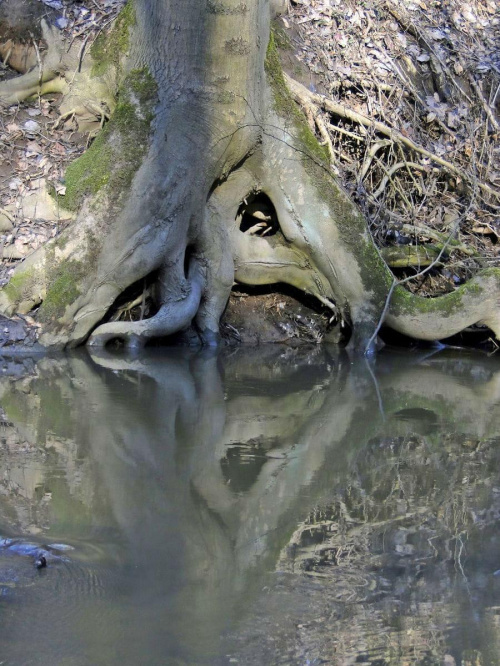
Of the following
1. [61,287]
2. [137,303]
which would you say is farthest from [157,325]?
[61,287]

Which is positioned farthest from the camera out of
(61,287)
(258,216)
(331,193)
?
(258,216)

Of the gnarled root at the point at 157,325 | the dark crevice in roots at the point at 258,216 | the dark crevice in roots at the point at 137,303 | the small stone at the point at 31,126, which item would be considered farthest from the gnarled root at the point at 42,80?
the gnarled root at the point at 157,325

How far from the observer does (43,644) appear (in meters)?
2.37

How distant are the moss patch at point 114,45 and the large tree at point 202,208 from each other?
0.13 ft

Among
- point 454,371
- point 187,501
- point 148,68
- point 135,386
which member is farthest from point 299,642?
point 148,68

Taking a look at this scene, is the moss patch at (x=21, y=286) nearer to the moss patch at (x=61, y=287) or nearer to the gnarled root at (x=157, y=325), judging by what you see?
the moss patch at (x=61, y=287)

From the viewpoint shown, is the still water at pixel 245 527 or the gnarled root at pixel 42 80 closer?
the still water at pixel 245 527

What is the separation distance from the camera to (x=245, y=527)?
129 inches

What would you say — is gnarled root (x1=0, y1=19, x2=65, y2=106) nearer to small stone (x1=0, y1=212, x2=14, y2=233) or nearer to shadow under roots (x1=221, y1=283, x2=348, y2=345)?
small stone (x1=0, y1=212, x2=14, y2=233)

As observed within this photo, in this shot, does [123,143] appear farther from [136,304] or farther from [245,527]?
[245,527]

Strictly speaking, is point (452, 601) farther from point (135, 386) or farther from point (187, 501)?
point (135, 386)

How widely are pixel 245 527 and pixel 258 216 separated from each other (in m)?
5.62

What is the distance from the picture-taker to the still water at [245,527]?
246cm

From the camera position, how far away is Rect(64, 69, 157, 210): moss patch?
23.7 ft
